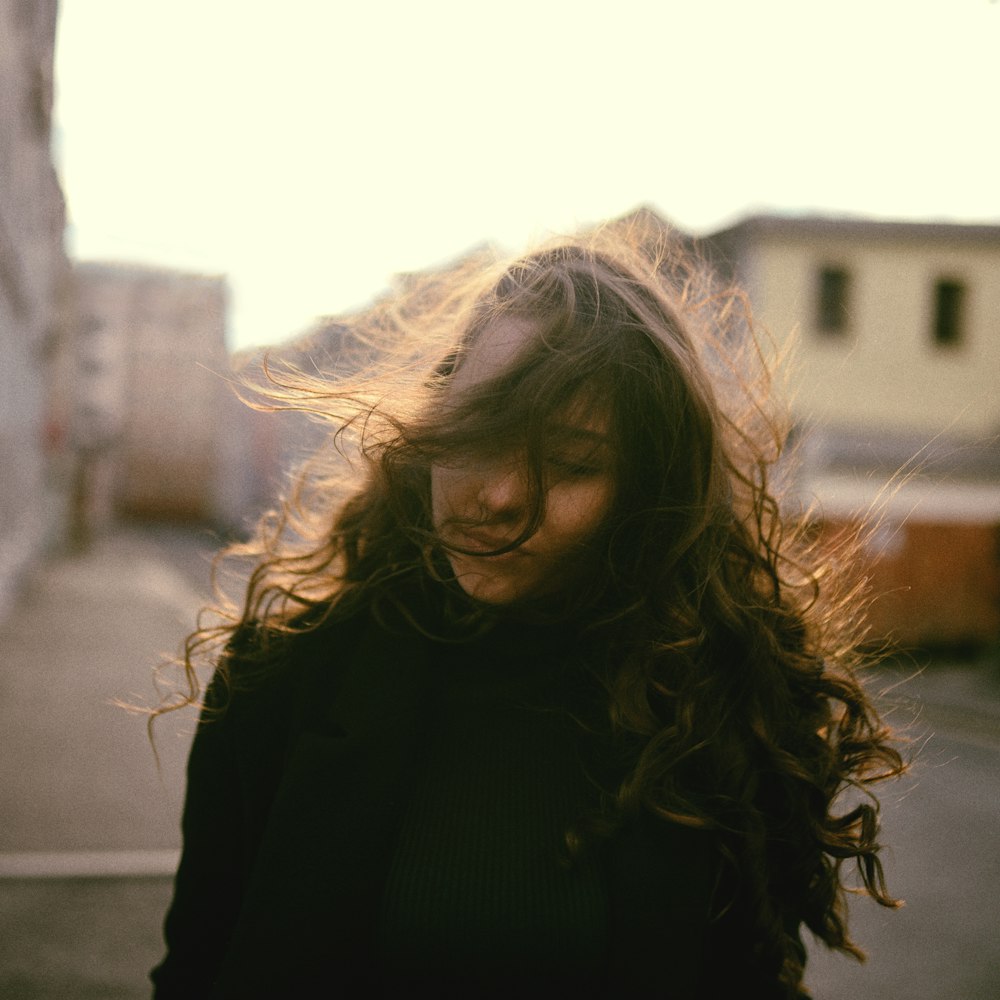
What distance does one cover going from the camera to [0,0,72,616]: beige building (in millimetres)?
8406

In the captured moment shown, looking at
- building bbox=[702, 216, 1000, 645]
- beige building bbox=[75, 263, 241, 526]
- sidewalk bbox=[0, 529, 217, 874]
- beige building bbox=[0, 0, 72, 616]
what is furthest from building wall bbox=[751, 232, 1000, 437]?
beige building bbox=[75, 263, 241, 526]

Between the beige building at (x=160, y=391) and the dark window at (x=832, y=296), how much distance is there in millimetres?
25893

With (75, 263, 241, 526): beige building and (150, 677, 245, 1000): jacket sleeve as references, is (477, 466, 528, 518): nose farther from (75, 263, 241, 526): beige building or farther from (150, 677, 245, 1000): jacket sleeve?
(75, 263, 241, 526): beige building

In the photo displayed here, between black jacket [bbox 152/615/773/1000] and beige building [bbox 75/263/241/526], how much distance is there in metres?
37.6

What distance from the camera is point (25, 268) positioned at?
11.4 metres

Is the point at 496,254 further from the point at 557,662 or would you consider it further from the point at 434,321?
the point at 557,662

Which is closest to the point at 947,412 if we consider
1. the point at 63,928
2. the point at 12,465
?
the point at 12,465

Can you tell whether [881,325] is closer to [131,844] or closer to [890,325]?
[890,325]

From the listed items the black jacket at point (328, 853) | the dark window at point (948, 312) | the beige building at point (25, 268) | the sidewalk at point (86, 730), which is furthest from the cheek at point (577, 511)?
the dark window at point (948, 312)

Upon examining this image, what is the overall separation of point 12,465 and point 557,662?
42.8 ft

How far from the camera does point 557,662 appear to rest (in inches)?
65.0

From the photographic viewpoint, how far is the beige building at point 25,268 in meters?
8.41

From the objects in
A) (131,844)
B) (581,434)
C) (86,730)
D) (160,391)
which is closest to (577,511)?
(581,434)

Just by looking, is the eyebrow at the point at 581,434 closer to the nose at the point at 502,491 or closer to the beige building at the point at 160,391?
the nose at the point at 502,491
